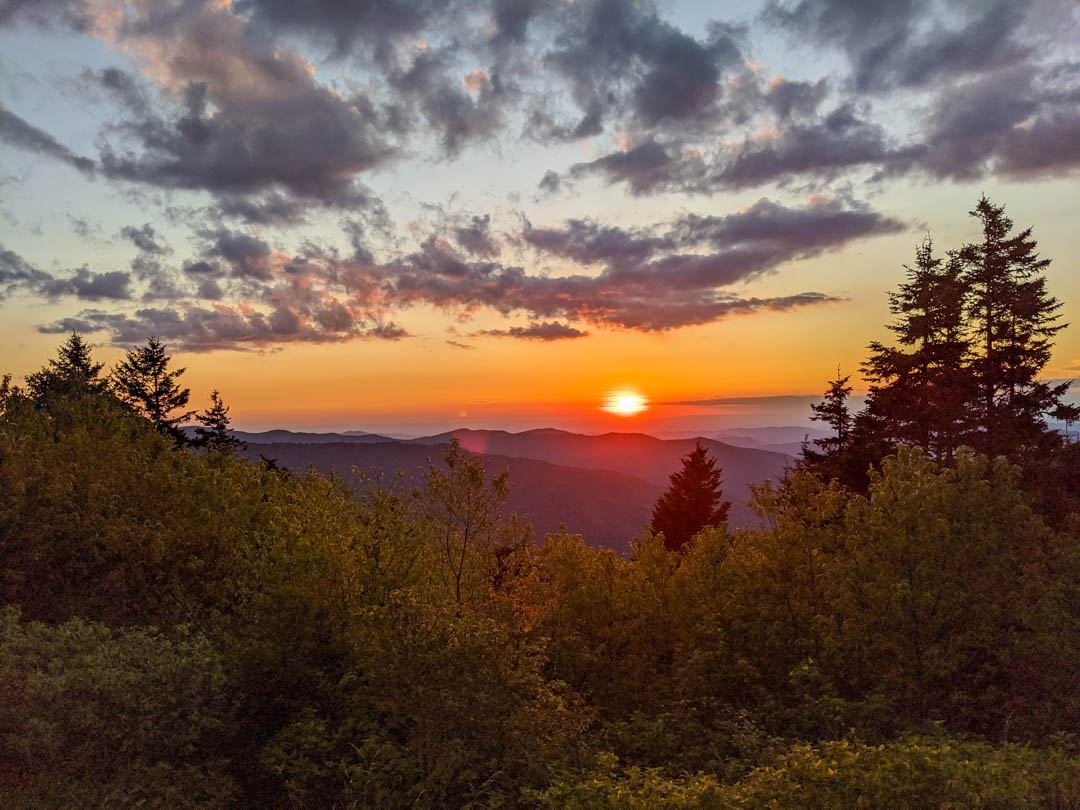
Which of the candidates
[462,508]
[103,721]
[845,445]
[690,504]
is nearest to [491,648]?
[462,508]

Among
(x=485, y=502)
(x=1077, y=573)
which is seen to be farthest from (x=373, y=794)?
(x=1077, y=573)

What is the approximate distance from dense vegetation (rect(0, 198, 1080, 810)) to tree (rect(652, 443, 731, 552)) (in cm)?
2827

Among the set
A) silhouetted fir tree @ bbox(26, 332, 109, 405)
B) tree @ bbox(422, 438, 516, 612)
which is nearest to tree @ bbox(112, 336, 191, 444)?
silhouetted fir tree @ bbox(26, 332, 109, 405)

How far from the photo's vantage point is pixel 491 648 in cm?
1688

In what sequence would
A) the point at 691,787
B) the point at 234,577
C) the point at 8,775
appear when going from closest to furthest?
1. the point at 691,787
2. the point at 8,775
3. the point at 234,577

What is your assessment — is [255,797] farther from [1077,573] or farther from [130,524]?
[1077,573]

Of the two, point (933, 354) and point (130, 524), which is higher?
point (933, 354)

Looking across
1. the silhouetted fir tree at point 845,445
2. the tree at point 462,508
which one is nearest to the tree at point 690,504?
the silhouetted fir tree at point 845,445

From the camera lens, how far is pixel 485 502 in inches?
909

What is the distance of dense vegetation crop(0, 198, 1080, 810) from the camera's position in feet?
47.2

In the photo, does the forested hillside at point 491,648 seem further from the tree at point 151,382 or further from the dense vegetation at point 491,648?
the tree at point 151,382

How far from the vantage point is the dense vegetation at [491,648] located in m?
14.4

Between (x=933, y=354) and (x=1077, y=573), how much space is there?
2137cm

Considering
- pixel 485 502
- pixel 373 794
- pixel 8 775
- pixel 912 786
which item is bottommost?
pixel 373 794
